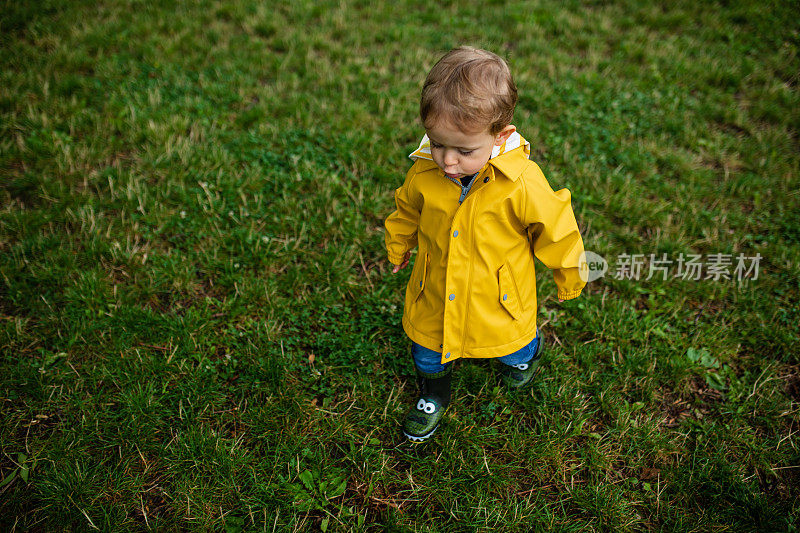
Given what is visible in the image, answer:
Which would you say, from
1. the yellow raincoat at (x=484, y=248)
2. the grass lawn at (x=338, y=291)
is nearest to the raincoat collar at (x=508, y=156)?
the yellow raincoat at (x=484, y=248)

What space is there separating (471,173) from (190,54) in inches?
171

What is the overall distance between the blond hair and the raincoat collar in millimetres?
175

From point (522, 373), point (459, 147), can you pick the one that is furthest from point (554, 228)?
point (522, 373)

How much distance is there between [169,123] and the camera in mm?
4332

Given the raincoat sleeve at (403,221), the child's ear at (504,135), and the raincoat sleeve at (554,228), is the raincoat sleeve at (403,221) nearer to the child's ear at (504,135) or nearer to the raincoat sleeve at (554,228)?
the child's ear at (504,135)

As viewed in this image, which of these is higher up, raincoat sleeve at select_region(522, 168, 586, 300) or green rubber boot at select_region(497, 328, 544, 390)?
raincoat sleeve at select_region(522, 168, 586, 300)

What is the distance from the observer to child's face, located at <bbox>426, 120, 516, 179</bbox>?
196cm

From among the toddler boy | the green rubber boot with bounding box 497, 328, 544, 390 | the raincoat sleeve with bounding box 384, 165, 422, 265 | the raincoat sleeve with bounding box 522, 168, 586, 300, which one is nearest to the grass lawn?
the green rubber boot with bounding box 497, 328, 544, 390

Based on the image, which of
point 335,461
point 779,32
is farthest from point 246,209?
point 779,32

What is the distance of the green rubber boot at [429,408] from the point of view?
107 inches

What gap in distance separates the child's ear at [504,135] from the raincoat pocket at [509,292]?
57 cm

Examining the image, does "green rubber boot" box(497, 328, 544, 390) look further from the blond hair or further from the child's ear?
the blond hair

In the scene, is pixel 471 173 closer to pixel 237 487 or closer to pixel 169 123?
pixel 237 487

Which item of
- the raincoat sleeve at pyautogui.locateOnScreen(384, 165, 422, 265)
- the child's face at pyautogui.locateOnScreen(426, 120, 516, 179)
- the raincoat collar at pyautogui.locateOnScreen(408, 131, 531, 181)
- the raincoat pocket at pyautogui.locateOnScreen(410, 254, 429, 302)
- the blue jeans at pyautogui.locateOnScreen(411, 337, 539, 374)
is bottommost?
the blue jeans at pyautogui.locateOnScreen(411, 337, 539, 374)
